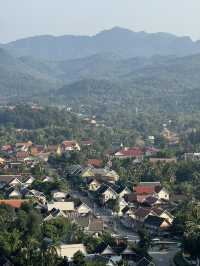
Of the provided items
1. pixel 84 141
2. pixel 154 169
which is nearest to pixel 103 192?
pixel 154 169

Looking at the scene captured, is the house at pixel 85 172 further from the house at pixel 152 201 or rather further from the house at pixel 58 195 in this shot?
the house at pixel 152 201

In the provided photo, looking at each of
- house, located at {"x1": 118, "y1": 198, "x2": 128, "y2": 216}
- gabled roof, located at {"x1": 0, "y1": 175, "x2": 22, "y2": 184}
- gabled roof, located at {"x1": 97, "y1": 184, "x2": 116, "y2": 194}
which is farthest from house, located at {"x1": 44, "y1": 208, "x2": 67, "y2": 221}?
gabled roof, located at {"x1": 0, "y1": 175, "x2": 22, "y2": 184}

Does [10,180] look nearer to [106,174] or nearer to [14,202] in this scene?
[106,174]

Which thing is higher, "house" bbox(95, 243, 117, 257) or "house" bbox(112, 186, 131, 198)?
"house" bbox(95, 243, 117, 257)

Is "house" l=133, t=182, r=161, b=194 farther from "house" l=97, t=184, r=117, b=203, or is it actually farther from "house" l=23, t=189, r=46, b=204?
"house" l=23, t=189, r=46, b=204

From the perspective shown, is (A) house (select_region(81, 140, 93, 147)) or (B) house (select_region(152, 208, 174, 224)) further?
(A) house (select_region(81, 140, 93, 147))

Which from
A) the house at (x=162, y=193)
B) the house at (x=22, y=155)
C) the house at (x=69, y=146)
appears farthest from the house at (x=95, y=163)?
the house at (x=162, y=193)

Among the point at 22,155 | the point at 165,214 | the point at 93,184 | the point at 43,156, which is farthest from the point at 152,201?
the point at 22,155

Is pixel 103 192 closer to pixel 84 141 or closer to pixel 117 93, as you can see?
pixel 84 141

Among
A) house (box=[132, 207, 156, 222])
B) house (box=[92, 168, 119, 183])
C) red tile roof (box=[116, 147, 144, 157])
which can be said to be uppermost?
house (box=[132, 207, 156, 222])
